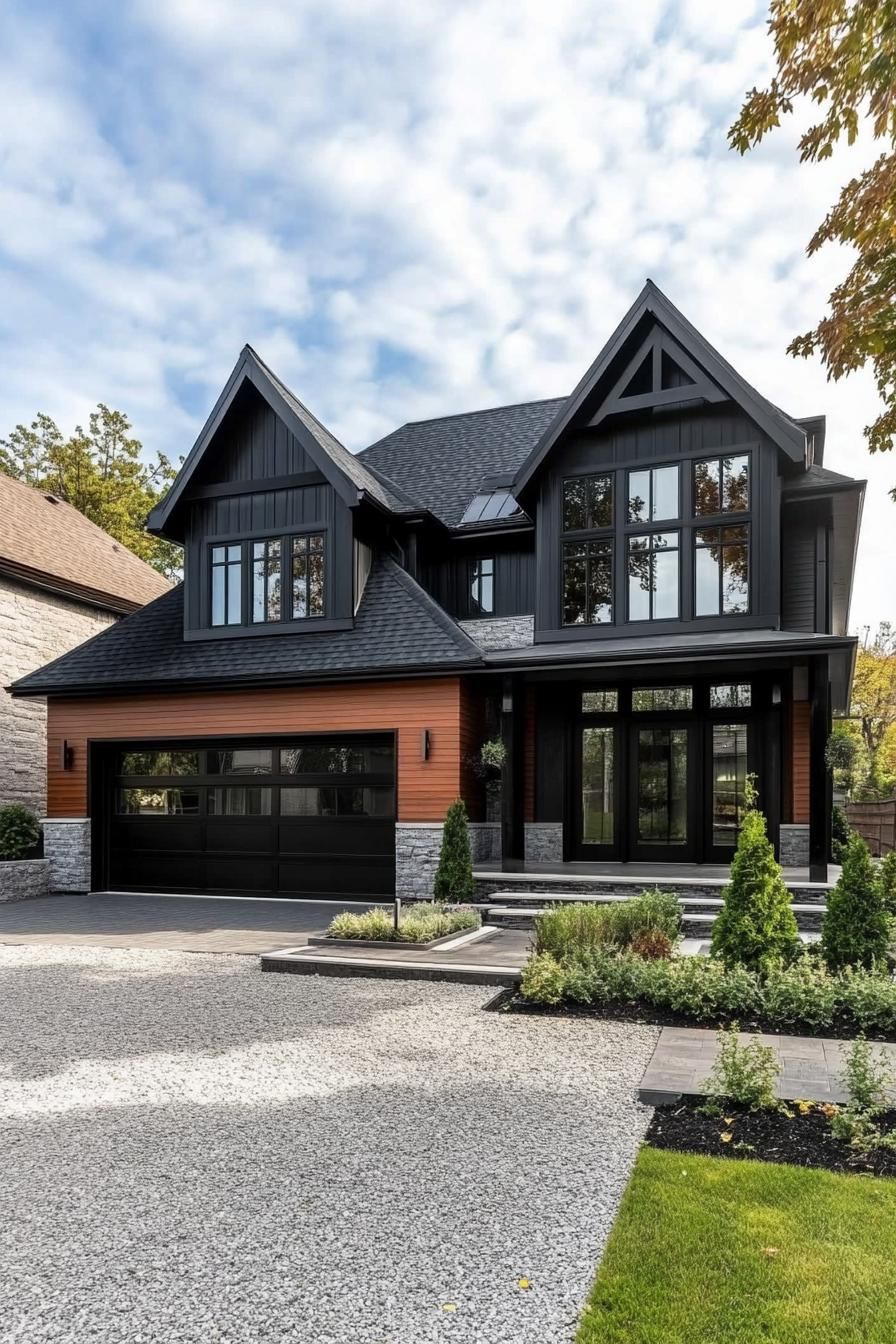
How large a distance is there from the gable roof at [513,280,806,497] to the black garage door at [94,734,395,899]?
5253 millimetres

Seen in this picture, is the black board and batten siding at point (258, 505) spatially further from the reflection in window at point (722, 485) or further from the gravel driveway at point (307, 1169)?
the gravel driveway at point (307, 1169)

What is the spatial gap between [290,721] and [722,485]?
730 centimetres

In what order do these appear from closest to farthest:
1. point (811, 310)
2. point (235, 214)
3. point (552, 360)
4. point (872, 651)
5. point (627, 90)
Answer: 1. point (811, 310)
2. point (627, 90)
3. point (235, 214)
4. point (552, 360)
5. point (872, 651)

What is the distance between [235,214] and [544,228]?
16.2 feet

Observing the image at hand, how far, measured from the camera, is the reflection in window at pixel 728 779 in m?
12.5

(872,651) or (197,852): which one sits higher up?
(872,651)

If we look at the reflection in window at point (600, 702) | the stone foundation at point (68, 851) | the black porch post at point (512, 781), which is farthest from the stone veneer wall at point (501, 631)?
the stone foundation at point (68, 851)

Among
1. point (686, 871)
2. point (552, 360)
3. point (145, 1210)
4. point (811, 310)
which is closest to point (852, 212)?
point (811, 310)

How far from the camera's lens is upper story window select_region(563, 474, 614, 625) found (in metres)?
13.1

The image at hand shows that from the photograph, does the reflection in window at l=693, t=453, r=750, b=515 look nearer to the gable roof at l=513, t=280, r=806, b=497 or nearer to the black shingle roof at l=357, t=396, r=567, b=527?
the gable roof at l=513, t=280, r=806, b=497

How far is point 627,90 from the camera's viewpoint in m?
6.56

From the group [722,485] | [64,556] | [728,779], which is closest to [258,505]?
[64,556]

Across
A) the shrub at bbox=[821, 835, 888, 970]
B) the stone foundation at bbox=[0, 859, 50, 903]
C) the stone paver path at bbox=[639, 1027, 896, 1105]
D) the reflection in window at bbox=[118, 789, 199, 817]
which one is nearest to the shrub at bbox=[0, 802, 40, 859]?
the stone foundation at bbox=[0, 859, 50, 903]

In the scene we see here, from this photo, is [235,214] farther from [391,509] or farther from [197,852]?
[197,852]
